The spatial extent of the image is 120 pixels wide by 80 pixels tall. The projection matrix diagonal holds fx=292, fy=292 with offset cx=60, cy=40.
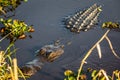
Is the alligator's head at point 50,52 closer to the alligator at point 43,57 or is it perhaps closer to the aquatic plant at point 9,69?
the alligator at point 43,57

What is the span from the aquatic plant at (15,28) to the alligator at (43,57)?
0.73m

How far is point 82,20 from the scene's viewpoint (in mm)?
6875

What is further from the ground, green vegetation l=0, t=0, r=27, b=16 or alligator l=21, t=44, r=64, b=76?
green vegetation l=0, t=0, r=27, b=16

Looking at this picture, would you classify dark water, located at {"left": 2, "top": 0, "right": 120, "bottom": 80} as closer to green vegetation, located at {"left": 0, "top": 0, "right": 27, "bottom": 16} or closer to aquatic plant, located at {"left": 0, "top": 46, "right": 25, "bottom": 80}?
green vegetation, located at {"left": 0, "top": 0, "right": 27, "bottom": 16}

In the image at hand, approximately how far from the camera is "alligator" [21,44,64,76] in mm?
5087

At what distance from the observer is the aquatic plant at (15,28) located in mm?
6191

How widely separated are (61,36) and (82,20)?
77cm

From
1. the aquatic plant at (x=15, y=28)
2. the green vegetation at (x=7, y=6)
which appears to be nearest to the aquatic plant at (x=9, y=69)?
the aquatic plant at (x=15, y=28)

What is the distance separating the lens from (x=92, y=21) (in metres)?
6.98

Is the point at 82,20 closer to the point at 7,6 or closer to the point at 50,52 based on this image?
the point at 50,52

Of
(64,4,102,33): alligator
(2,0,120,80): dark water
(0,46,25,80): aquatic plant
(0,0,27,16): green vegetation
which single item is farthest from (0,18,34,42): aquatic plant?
(0,46,25,80): aquatic plant

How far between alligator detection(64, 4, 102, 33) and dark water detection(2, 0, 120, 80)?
5.1 inches

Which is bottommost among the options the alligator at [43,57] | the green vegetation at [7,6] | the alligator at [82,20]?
the alligator at [43,57]

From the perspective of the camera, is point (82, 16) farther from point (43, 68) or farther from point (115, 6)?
point (43, 68)
